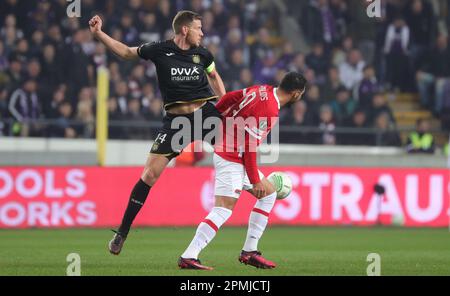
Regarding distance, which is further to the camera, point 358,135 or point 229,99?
point 358,135

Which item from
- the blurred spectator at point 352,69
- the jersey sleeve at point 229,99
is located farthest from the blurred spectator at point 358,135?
the jersey sleeve at point 229,99

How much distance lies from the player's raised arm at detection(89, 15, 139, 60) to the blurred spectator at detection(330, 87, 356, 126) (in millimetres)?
10139

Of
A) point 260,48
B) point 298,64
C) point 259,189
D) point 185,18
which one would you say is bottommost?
point 259,189

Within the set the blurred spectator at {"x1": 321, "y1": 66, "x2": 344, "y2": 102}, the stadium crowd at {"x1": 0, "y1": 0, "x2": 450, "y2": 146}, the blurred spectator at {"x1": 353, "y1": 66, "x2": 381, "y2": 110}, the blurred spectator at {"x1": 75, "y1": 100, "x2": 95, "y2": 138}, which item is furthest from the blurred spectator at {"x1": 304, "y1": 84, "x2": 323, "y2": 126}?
the blurred spectator at {"x1": 75, "y1": 100, "x2": 95, "y2": 138}

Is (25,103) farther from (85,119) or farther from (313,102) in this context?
(313,102)

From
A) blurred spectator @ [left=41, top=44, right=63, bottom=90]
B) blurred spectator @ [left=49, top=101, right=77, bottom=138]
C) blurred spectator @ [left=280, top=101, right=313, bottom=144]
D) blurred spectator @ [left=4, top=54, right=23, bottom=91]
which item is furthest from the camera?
blurred spectator @ [left=280, top=101, right=313, bottom=144]

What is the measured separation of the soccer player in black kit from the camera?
11086mm

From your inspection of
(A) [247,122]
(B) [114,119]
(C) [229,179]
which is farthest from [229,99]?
(B) [114,119]

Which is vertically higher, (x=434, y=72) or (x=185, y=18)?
(x=185, y=18)

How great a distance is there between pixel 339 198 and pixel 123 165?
372 cm

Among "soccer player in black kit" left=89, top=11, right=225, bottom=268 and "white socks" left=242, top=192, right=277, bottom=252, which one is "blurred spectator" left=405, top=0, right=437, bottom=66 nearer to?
"soccer player in black kit" left=89, top=11, right=225, bottom=268

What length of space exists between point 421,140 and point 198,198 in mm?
4556

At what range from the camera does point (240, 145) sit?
10477mm

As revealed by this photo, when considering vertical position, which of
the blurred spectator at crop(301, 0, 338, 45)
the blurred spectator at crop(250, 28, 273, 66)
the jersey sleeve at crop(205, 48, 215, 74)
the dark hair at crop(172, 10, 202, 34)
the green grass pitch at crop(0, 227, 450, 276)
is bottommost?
the green grass pitch at crop(0, 227, 450, 276)
